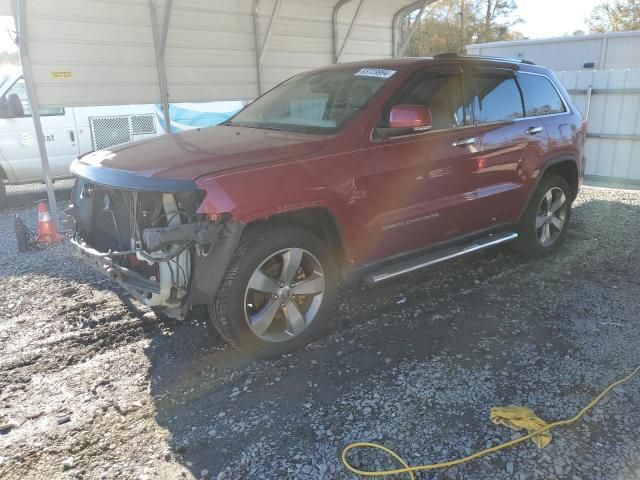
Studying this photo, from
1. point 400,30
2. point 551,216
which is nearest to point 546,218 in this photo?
point 551,216

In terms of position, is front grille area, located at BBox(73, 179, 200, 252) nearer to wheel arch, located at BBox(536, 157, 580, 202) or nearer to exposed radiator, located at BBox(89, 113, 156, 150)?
wheel arch, located at BBox(536, 157, 580, 202)

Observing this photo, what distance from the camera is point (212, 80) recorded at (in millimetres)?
7477

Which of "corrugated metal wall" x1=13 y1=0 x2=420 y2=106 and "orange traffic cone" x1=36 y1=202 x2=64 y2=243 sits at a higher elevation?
"corrugated metal wall" x1=13 y1=0 x2=420 y2=106

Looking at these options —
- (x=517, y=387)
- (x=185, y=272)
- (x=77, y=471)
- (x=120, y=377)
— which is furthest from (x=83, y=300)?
(x=517, y=387)

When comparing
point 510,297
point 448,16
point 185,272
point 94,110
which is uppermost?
point 448,16

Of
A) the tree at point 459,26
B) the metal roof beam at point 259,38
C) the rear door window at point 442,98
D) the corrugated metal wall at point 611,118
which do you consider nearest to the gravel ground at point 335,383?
the rear door window at point 442,98

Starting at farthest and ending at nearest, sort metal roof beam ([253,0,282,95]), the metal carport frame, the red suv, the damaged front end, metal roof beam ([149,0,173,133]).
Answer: metal roof beam ([253,0,282,95]), metal roof beam ([149,0,173,133]), the metal carport frame, the red suv, the damaged front end

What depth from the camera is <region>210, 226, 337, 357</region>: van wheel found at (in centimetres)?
329

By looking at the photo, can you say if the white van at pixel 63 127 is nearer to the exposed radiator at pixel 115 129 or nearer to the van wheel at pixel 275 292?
the exposed radiator at pixel 115 129

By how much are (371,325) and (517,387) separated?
1.21 m

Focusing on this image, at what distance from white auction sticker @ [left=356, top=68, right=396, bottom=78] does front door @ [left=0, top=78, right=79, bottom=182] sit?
6.26 meters

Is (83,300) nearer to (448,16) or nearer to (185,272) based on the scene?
(185,272)

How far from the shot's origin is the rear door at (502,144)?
15.1 feet

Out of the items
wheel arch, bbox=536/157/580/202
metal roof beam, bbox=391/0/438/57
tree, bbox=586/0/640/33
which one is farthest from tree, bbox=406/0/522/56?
wheel arch, bbox=536/157/580/202
